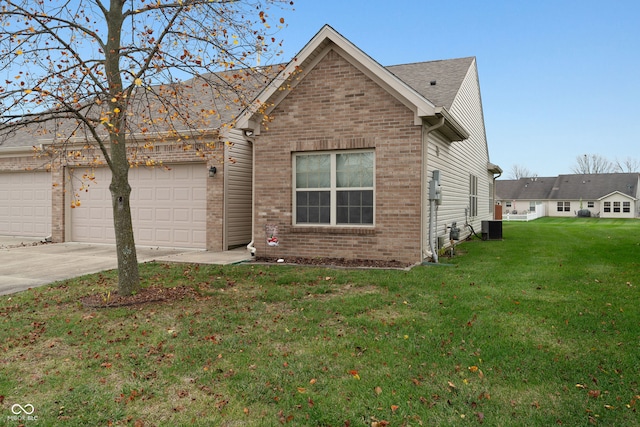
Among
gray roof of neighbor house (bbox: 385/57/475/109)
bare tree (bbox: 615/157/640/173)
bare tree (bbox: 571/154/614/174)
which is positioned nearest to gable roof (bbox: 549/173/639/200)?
bare tree (bbox: 571/154/614/174)

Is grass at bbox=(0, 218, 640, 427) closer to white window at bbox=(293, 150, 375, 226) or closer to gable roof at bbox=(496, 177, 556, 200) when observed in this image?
white window at bbox=(293, 150, 375, 226)

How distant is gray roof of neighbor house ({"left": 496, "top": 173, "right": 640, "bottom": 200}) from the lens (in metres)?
53.7

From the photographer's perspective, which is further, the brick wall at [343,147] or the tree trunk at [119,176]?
the brick wall at [343,147]

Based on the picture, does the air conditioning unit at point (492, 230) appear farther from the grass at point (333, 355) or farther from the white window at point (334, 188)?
the grass at point (333, 355)

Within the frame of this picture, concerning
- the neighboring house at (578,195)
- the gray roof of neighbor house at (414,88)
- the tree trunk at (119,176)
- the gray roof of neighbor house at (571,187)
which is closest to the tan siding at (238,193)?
the gray roof of neighbor house at (414,88)

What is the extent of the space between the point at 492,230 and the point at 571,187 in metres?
47.9

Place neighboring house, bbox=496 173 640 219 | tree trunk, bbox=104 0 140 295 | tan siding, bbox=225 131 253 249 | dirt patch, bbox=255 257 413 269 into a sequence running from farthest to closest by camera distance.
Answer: neighboring house, bbox=496 173 640 219 → tan siding, bbox=225 131 253 249 → dirt patch, bbox=255 257 413 269 → tree trunk, bbox=104 0 140 295

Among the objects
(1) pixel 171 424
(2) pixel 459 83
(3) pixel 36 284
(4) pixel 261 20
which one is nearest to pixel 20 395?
(1) pixel 171 424

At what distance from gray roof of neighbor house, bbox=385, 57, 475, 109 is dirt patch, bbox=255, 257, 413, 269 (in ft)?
17.5

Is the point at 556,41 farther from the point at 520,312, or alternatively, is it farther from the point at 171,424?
the point at 171,424

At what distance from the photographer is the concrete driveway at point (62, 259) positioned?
8.52 meters

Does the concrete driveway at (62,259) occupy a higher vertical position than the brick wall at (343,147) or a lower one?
lower

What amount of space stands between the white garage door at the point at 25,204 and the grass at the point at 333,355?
9.73m

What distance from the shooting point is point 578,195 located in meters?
54.5
